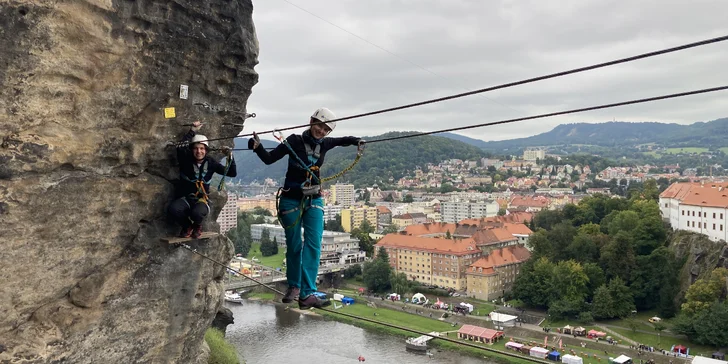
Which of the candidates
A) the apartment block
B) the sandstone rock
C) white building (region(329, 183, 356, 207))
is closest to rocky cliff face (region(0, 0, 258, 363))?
the sandstone rock

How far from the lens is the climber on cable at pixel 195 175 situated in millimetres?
5895

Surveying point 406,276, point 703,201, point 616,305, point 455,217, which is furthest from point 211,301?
point 455,217

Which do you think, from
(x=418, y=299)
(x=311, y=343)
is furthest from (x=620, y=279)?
(x=311, y=343)

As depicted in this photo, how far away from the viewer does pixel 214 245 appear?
6.91 m

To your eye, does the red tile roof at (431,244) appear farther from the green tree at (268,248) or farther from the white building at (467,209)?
the white building at (467,209)

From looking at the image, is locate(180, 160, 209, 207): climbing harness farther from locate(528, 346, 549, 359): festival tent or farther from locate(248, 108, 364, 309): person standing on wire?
locate(528, 346, 549, 359): festival tent

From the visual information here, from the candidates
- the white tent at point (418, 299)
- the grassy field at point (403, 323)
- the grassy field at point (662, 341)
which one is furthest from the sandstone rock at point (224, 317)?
the white tent at point (418, 299)

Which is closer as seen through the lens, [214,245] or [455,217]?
[214,245]

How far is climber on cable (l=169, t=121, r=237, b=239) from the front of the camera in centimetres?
589

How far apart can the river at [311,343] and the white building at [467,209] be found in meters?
51.1

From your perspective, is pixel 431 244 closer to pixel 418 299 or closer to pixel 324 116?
pixel 418 299

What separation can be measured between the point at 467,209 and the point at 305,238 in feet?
266

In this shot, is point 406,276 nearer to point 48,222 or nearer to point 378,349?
point 378,349

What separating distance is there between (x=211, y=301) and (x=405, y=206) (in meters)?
85.1
